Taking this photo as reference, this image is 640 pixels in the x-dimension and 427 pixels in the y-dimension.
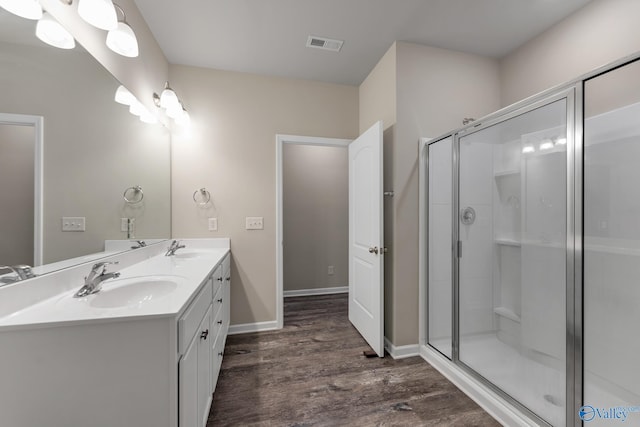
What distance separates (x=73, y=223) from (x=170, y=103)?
127cm

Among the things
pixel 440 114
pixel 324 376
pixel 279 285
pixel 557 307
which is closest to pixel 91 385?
pixel 324 376

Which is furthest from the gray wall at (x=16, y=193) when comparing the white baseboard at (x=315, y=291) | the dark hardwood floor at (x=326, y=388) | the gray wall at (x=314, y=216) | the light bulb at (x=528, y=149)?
the white baseboard at (x=315, y=291)

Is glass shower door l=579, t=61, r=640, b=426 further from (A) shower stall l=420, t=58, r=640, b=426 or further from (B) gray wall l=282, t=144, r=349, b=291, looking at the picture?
(B) gray wall l=282, t=144, r=349, b=291

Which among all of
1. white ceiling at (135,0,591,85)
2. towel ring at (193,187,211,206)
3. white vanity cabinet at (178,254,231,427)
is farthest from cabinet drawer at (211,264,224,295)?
white ceiling at (135,0,591,85)

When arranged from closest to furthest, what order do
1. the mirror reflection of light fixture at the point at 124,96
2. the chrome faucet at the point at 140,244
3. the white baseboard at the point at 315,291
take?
the mirror reflection of light fixture at the point at 124,96 → the chrome faucet at the point at 140,244 → the white baseboard at the point at 315,291

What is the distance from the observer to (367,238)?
2.35 meters

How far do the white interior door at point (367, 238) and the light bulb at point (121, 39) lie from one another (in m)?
1.70

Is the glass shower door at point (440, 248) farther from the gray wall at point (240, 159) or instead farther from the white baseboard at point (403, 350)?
the gray wall at point (240, 159)

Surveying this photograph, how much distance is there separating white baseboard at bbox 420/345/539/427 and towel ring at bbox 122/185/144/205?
2.56 metres

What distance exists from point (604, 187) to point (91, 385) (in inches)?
88.5

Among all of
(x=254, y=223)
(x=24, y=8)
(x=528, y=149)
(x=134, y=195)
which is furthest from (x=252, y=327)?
(x=528, y=149)

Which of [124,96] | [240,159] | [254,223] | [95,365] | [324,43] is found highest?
[324,43]

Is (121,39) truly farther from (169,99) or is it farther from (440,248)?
(440,248)

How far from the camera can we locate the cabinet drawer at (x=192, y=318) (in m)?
0.98
